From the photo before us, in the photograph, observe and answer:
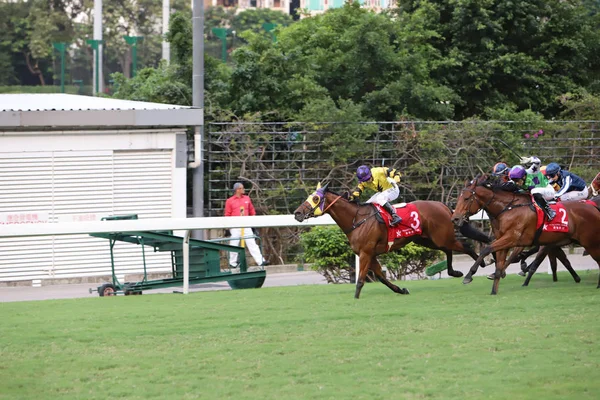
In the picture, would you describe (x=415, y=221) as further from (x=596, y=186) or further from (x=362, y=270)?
(x=596, y=186)

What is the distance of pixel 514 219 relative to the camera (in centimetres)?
1290

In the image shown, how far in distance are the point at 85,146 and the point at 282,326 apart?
9.86m

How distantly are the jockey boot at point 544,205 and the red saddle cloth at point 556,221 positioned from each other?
5 centimetres

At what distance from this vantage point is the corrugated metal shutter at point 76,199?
61.9 ft

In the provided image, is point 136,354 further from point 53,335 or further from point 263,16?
point 263,16

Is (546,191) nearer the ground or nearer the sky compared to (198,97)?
nearer the ground

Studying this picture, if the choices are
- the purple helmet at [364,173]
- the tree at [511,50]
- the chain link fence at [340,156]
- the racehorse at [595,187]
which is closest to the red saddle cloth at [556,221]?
the racehorse at [595,187]

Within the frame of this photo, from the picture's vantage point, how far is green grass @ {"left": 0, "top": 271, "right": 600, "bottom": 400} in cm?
752

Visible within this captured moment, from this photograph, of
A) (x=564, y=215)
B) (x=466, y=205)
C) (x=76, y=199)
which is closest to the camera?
(x=466, y=205)

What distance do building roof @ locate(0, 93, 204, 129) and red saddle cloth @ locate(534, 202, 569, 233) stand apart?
813 cm

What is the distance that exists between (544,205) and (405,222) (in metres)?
1.70

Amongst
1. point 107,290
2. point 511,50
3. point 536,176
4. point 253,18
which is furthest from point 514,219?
point 253,18

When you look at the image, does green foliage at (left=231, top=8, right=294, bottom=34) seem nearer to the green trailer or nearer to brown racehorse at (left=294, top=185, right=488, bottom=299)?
the green trailer

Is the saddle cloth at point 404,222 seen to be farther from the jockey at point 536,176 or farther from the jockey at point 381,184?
the jockey at point 536,176
